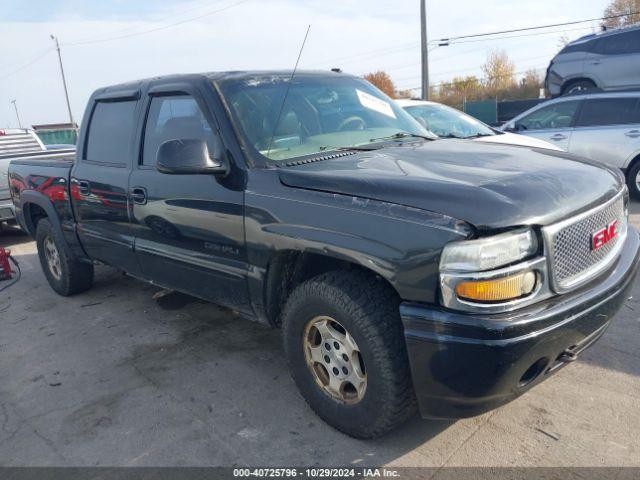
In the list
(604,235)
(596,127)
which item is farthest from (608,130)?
(604,235)

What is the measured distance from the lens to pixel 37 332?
15.5 ft

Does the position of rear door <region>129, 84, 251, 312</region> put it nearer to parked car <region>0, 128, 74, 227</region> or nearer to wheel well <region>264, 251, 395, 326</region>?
wheel well <region>264, 251, 395, 326</region>

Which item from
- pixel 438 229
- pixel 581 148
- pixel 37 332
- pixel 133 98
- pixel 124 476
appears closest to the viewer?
pixel 438 229

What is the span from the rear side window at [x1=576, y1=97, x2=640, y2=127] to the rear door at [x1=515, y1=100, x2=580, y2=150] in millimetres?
172

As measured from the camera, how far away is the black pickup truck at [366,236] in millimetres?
2256

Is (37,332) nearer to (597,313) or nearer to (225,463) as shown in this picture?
(225,463)

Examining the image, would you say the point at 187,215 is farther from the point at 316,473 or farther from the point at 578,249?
the point at 578,249

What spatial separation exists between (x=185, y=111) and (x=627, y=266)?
2741 mm

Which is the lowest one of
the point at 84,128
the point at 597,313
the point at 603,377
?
the point at 603,377

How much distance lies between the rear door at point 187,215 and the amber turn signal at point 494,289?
1378 millimetres

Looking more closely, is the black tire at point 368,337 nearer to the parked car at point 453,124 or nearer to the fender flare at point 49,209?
the fender flare at point 49,209

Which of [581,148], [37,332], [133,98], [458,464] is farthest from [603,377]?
[581,148]

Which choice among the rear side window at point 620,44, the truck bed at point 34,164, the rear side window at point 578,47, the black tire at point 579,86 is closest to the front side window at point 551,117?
the black tire at point 579,86

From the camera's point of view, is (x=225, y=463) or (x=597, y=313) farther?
(x=225, y=463)
